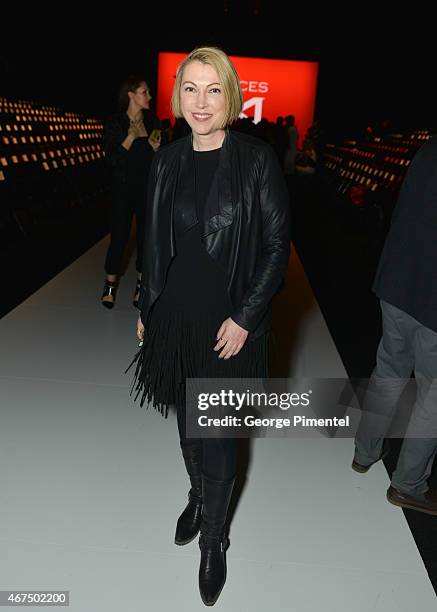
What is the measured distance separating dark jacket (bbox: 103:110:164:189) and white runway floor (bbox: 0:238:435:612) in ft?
4.11

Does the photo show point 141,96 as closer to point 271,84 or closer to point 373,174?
point 373,174

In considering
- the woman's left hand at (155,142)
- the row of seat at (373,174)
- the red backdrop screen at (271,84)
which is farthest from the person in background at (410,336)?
the red backdrop screen at (271,84)

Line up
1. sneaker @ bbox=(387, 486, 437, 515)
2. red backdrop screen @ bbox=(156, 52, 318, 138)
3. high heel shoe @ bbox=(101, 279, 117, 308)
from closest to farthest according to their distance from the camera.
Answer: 1. sneaker @ bbox=(387, 486, 437, 515)
2. high heel shoe @ bbox=(101, 279, 117, 308)
3. red backdrop screen @ bbox=(156, 52, 318, 138)

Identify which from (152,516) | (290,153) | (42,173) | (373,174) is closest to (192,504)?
(152,516)

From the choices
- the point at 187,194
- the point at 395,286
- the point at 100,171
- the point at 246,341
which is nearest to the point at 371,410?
the point at 395,286

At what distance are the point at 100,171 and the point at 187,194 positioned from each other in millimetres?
7374

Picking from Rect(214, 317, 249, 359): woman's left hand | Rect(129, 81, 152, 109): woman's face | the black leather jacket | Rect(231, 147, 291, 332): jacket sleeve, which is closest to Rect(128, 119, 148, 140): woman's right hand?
Rect(129, 81, 152, 109): woman's face

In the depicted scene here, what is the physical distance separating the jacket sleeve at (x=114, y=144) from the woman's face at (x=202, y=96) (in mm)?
2219

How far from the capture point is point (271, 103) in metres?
17.6

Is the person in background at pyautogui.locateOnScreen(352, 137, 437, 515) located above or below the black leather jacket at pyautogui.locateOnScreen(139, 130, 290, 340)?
below

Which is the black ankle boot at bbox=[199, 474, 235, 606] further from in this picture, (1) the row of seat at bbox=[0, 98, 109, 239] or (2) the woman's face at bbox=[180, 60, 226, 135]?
(1) the row of seat at bbox=[0, 98, 109, 239]

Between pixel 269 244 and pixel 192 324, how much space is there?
10.8 inches

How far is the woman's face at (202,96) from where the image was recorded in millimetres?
1358

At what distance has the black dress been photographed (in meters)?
1.48
